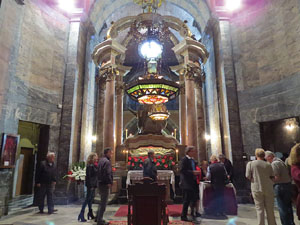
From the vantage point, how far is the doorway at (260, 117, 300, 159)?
8.19 m

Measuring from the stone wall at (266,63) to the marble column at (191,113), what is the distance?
1659mm

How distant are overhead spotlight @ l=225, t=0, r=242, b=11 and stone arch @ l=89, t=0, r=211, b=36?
0.89 m

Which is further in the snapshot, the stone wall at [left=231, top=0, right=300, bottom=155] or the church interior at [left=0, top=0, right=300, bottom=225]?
the stone wall at [left=231, top=0, right=300, bottom=155]

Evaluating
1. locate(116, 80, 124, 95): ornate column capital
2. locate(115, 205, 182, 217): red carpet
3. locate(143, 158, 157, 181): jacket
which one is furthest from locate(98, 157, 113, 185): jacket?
locate(116, 80, 124, 95): ornate column capital

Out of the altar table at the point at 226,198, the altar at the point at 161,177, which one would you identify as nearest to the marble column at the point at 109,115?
the altar at the point at 161,177

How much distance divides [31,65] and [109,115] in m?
3.15

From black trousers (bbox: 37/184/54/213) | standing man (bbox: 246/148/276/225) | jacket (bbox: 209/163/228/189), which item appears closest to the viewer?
standing man (bbox: 246/148/276/225)

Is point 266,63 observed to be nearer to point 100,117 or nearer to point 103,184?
point 103,184

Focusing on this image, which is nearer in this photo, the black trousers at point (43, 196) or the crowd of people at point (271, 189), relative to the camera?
the crowd of people at point (271, 189)

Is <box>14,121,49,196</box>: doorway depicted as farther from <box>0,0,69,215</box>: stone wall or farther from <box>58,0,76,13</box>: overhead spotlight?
<box>58,0,76,13</box>: overhead spotlight

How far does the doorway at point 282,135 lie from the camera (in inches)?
322

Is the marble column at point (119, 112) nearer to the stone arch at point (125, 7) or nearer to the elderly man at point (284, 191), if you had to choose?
the stone arch at point (125, 7)

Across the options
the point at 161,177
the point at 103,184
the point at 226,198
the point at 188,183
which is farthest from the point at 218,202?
the point at 103,184

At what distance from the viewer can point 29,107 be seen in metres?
6.79
